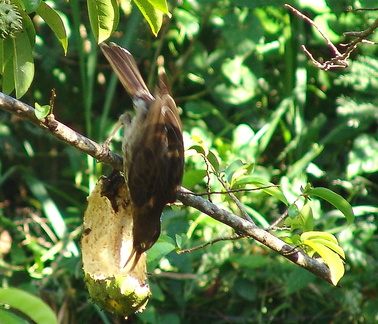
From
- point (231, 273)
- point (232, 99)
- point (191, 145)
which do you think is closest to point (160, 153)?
point (191, 145)

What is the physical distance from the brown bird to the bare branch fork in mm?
240

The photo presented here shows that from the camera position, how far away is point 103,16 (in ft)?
7.92

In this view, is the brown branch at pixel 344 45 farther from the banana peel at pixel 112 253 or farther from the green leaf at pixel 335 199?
the banana peel at pixel 112 253

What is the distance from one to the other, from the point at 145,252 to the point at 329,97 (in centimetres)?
270

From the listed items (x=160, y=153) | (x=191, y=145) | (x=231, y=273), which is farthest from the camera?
(x=231, y=273)

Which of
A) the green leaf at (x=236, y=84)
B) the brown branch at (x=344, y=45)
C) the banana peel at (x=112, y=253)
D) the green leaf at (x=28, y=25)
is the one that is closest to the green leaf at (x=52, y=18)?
the green leaf at (x=28, y=25)

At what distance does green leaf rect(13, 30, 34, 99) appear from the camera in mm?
2338

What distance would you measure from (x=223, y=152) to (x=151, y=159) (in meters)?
1.18

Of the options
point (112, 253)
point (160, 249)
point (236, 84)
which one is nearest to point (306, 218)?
point (160, 249)

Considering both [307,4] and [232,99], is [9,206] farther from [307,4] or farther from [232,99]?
[307,4]

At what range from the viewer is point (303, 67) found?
194 inches

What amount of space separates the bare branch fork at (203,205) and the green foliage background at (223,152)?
4.52 feet

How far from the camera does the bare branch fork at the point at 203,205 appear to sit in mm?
2226

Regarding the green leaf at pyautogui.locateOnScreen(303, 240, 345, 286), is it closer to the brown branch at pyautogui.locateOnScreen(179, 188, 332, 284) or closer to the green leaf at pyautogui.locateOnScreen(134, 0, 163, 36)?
the brown branch at pyautogui.locateOnScreen(179, 188, 332, 284)
